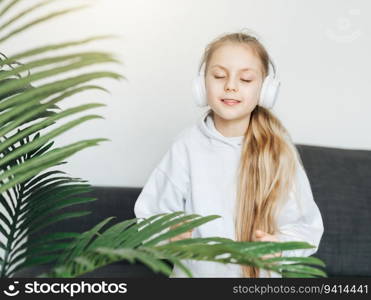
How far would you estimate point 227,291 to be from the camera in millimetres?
1071

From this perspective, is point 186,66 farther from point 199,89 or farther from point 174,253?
point 174,253

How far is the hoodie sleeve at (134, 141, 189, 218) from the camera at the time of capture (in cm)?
147

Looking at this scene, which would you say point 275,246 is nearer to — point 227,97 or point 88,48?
point 227,97

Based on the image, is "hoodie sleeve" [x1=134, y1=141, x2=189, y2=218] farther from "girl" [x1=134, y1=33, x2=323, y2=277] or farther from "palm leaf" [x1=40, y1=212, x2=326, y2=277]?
"palm leaf" [x1=40, y1=212, x2=326, y2=277]

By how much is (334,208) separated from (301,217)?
58 cm

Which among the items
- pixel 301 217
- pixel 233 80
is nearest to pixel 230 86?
pixel 233 80

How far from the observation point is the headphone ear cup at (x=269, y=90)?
1.38 metres

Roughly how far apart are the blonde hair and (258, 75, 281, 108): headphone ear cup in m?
0.08

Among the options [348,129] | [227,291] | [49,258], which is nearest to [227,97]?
[227,291]

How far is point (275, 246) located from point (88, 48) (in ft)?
5.17

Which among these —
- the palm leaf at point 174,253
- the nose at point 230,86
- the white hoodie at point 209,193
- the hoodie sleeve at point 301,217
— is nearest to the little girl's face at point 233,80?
the nose at point 230,86

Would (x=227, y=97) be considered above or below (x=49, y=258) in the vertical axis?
above

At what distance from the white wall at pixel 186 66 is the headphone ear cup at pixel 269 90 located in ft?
2.52

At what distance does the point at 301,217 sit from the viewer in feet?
4.67
